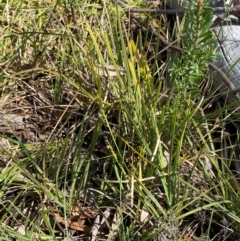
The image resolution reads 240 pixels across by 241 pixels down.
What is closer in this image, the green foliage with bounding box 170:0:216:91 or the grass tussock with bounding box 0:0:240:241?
the green foliage with bounding box 170:0:216:91

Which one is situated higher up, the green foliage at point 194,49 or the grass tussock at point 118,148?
the green foliage at point 194,49

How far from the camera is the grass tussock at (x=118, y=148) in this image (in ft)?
5.71

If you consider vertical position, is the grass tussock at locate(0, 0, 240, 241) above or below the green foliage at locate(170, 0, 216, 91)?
→ below

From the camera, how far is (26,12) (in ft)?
7.50

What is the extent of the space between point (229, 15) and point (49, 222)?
3.30 feet

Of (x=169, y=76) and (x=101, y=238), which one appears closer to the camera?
(x=101, y=238)

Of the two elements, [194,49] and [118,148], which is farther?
[118,148]

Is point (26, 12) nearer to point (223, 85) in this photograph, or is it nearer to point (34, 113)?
point (34, 113)

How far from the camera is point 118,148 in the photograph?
1834 mm

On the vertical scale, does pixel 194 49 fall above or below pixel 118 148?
above

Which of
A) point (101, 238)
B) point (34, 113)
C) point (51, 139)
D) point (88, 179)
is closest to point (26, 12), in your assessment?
point (34, 113)

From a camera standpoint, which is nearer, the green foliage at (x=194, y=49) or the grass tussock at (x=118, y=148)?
the green foliage at (x=194, y=49)

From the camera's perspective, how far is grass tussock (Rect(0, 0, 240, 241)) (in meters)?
1.74

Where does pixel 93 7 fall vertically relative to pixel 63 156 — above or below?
above
